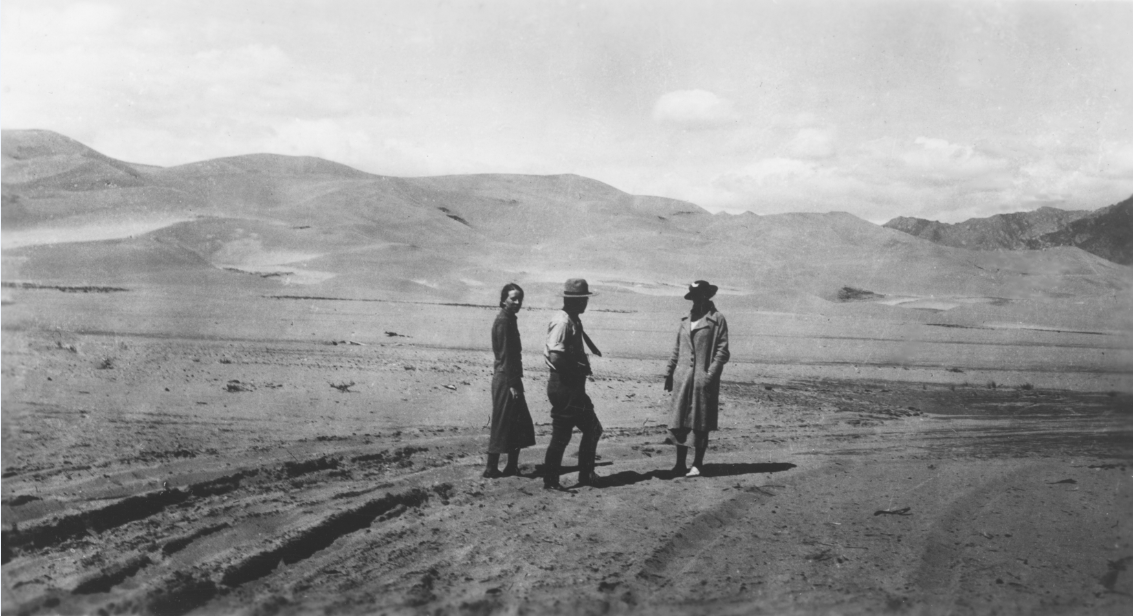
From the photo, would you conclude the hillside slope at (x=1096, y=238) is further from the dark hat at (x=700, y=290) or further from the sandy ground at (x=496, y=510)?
the dark hat at (x=700, y=290)

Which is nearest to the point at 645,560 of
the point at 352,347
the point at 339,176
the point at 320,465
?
the point at 320,465

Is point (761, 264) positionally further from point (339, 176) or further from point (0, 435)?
point (0, 435)

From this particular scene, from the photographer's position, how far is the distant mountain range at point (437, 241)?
81.7ft

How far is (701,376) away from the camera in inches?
246

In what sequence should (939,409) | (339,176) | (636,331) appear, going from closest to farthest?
(939,409), (636,331), (339,176)

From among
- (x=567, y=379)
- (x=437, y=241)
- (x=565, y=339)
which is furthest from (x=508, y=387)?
(x=437, y=241)

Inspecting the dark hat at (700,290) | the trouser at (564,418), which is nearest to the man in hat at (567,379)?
the trouser at (564,418)

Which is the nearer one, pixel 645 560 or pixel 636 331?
pixel 645 560

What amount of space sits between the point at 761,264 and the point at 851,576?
138ft

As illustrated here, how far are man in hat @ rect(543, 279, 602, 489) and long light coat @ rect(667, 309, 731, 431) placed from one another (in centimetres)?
86

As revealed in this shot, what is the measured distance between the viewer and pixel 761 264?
45156 millimetres

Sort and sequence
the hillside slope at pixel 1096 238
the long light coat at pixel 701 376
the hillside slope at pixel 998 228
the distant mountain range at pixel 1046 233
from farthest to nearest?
the hillside slope at pixel 998 228 → the hillside slope at pixel 1096 238 → the distant mountain range at pixel 1046 233 → the long light coat at pixel 701 376

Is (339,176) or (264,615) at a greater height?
(339,176)

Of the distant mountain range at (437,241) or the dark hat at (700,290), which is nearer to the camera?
the dark hat at (700,290)
